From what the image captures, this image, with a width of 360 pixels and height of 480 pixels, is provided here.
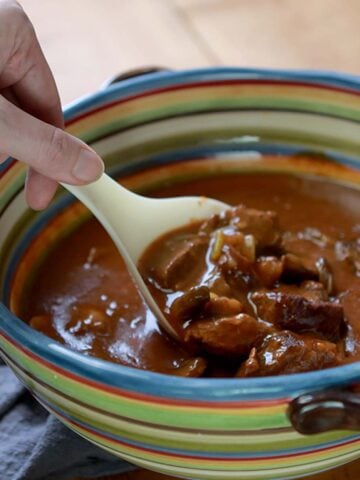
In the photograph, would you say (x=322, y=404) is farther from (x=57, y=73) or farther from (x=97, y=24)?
(x=97, y=24)

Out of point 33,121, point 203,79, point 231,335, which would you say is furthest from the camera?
point 203,79

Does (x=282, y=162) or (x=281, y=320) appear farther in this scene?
(x=282, y=162)

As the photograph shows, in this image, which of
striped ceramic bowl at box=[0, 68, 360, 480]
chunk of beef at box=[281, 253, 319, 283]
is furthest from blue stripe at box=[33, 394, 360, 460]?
chunk of beef at box=[281, 253, 319, 283]

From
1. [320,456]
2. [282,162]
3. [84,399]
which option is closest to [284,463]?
[320,456]

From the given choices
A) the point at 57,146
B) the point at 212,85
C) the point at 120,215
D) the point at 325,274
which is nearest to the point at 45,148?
the point at 57,146

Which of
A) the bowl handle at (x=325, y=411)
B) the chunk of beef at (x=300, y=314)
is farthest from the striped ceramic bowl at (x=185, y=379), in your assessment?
the chunk of beef at (x=300, y=314)

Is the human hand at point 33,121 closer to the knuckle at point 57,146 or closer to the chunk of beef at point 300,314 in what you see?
the knuckle at point 57,146

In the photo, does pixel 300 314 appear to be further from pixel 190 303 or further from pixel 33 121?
pixel 33 121
